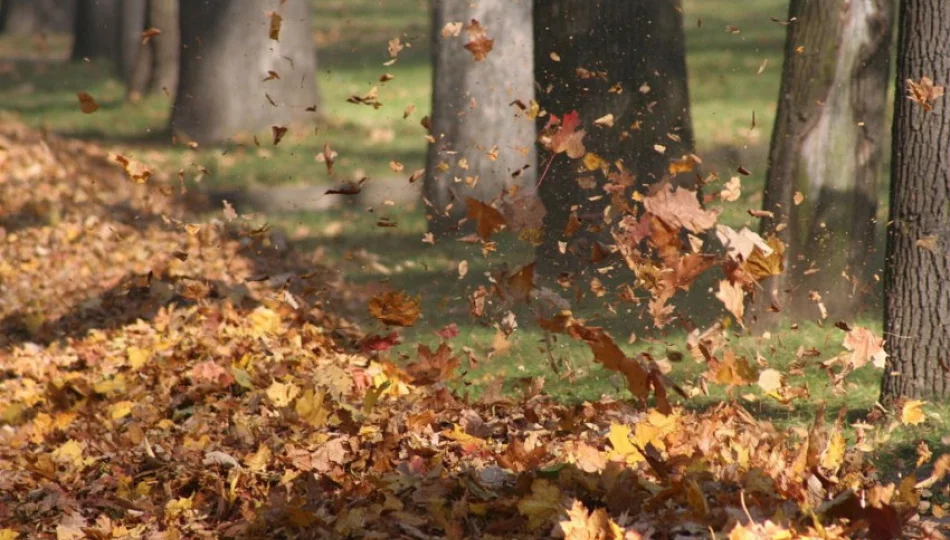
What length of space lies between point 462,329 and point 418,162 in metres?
6.77

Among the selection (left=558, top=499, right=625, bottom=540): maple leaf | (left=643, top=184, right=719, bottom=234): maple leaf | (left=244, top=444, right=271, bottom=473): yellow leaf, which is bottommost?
(left=244, top=444, right=271, bottom=473): yellow leaf

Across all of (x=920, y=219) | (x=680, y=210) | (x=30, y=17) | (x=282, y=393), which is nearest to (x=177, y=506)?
(x=282, y=393)

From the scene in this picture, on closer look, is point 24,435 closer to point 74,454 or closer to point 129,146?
point 74,454

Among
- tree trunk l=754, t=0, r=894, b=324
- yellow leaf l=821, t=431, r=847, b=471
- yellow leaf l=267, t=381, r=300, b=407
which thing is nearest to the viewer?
yellow leaf l=821, t=431, r=847, b=471

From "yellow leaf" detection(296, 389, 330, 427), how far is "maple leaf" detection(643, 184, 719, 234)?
1.63 meters

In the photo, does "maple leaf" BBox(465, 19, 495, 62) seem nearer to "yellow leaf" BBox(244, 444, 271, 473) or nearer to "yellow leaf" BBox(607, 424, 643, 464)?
"yellow leaf" BBox(244, 444, 271, 473)

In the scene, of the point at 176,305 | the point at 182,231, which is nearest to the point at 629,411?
the point at 176,305

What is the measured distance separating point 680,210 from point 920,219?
104cm

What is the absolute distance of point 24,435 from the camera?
235 inches

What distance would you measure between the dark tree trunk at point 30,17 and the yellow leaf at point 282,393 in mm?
24595

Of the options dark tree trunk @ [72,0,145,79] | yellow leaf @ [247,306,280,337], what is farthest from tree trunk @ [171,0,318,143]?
yellow leaf @ [247,306,280,337]

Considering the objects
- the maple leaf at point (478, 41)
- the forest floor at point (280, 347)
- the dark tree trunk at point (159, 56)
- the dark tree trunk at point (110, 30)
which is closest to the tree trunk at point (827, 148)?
the forest floor at point (280, 347)

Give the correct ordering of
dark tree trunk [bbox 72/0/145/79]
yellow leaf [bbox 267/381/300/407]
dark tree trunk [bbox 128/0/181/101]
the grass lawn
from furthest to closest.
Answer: dark tree trunk [bbox 72/0/145/79]
dark tree trunk [bbox 128/0/181/101]
the grass lawn
yellow leaf [bbox 267/381/300/407]

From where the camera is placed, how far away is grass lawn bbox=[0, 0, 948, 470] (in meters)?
7.02
